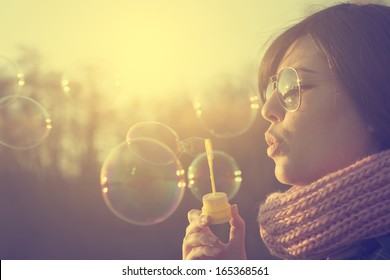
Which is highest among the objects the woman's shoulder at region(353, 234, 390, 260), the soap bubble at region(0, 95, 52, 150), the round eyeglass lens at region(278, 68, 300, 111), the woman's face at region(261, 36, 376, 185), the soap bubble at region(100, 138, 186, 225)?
the soap bubble at region(0, 95, 52, 150)

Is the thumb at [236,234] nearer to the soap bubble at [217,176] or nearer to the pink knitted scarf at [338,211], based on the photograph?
the pink knitted scarf at [338,211]

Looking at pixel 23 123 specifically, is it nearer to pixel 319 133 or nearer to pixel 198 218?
pixel 198 218

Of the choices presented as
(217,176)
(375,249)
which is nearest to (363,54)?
(375,249)

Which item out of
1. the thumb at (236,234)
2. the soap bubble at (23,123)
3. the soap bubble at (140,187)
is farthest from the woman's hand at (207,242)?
the soap bubble at (23,123)

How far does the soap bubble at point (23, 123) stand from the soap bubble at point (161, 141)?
740mm

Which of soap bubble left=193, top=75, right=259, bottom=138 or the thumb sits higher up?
soap bubble left=193, top=75, right=259, bottom=138

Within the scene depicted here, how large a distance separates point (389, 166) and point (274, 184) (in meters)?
4.54

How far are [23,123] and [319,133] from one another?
2.27m

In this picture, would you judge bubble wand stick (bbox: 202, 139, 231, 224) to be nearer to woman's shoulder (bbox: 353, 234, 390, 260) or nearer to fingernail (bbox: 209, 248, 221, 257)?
fingernail (bbox: 209, 248, 221, 257)

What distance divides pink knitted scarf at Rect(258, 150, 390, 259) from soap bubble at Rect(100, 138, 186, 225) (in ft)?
3.55

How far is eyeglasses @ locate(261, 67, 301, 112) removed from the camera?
104cm

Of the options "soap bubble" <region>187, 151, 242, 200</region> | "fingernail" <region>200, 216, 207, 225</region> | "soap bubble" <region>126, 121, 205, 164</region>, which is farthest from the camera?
"soap bubble" <region>187, 151, 242, 200</region>

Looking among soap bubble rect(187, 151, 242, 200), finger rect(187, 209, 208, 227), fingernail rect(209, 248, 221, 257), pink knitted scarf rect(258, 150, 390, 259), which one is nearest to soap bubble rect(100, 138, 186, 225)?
soap bubble rect(187, 151, 242, 200)
